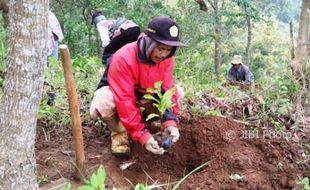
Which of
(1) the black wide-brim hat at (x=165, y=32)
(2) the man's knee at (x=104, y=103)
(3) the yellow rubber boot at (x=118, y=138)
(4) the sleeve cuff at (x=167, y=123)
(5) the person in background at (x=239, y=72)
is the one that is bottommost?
(5) the person in background at (x=239, y=72)

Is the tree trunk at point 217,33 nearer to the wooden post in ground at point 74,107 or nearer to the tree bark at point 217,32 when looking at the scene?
the tree bark at point 217,32

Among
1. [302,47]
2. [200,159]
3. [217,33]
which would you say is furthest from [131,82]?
[217,33]

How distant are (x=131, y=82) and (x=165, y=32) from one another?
0.50 meters

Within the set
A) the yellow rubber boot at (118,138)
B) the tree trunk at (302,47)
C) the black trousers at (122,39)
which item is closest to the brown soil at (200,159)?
the yellow rubber boot at (118,138)

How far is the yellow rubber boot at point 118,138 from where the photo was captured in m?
3.82

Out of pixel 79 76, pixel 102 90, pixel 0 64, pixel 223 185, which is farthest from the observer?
pixel 79 76

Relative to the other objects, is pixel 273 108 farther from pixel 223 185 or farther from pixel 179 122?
pixel 223 185

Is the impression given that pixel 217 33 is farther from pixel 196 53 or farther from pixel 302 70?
pixel 302 70

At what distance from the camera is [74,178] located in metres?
3.48

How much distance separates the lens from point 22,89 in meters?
2.49

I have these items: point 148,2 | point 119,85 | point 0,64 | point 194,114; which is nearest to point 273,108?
A: point 194,114

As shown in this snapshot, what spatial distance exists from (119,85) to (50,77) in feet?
6.34

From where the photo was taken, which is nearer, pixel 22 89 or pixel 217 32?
pixel 22 89

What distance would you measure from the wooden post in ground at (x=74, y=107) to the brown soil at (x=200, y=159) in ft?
0.49
